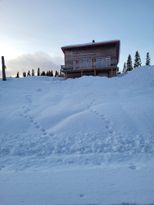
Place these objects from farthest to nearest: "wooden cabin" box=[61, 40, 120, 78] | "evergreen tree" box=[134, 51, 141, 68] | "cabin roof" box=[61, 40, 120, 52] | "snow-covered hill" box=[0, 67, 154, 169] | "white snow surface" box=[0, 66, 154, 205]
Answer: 1. "evergreen tree" box=[134, 51, 141, 68]
2. "wooden cabin" box=[61, 40, 120, 78]
3. "cabin roof" box=[61, 40, 120, 52]
4. "snow-covered hill" box=[0, 67, 154, 169]
5. "white snow surface" box=[0, 66, 154, 205]

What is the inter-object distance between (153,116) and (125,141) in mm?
2719

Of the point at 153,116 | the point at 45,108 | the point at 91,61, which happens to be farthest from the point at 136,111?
the point at 91,61

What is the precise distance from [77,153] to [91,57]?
75.0 ft

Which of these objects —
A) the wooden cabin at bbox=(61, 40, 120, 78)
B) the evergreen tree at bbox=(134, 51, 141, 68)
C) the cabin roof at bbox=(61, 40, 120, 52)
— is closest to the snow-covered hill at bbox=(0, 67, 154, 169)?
the wooden cabin at bbox=(61, 40, 120, 78)

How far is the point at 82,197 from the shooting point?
388 cm

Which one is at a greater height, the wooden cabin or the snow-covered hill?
the wooden cabin

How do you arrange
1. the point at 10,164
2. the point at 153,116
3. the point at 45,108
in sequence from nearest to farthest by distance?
1. the point at 10,164
2. the point at 153,116
3. the point at 45,108

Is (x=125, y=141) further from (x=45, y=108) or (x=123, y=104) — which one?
(x=45, y=108)

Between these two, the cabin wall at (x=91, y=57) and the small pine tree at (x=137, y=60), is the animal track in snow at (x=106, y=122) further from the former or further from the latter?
the small pine tree at (x=137, y=60)

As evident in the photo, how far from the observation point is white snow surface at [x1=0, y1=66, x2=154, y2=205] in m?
4.02

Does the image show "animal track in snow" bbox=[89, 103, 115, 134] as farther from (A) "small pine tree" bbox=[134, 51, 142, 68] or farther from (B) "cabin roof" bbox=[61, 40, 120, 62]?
(A) "small pine tree" bbox=[134, 51, 142, 68]

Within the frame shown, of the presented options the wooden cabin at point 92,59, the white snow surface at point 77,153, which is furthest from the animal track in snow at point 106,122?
the wooden cabin at point 92,59

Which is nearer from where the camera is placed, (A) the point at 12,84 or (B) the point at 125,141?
(B) the point at 125,141

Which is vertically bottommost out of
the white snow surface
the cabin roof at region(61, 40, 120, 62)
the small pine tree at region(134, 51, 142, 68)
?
the white snow surface
